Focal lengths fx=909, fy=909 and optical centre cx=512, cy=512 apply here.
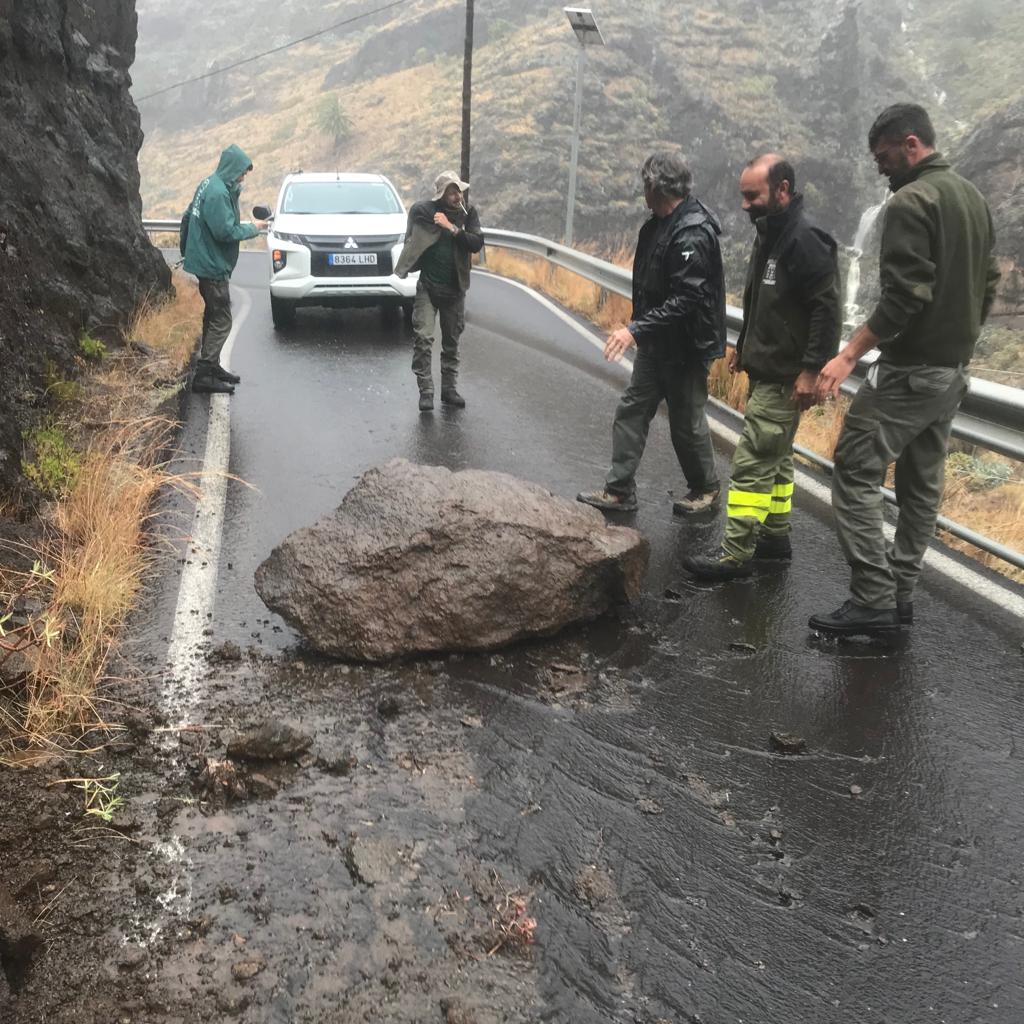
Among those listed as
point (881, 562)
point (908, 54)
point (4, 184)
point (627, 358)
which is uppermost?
point (908, 54)

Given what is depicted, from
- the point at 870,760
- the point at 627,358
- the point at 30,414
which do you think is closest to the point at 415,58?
the point at 627,358

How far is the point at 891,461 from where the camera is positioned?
4277 mm

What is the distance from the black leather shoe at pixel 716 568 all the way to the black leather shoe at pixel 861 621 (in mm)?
671

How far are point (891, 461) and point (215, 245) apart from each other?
622 cm

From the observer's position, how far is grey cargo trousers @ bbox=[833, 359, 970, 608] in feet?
13.6

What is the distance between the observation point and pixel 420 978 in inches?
93.7

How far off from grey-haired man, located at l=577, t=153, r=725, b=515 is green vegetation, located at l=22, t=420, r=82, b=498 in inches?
122

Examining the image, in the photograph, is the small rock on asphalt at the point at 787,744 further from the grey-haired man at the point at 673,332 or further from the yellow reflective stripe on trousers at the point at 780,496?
the grey-haired man at the point at 673,332

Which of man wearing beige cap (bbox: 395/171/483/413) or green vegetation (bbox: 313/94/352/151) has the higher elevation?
man wearing beige cap (bbox: 395/171/483/413)

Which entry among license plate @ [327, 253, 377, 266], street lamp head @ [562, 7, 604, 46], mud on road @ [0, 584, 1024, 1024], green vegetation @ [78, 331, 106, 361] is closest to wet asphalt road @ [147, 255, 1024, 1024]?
mud on road @ [0, 584, 1024, 1024]

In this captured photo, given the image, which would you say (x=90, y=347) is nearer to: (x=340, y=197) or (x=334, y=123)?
(x=340, y=197)

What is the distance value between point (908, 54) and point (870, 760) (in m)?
49.9

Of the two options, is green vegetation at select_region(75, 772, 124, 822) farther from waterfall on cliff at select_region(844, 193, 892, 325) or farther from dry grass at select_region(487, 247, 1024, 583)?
waterfall on cliff at select_region(844, 193, 892, 325)

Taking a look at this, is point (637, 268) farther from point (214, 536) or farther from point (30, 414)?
point (30, 414)
